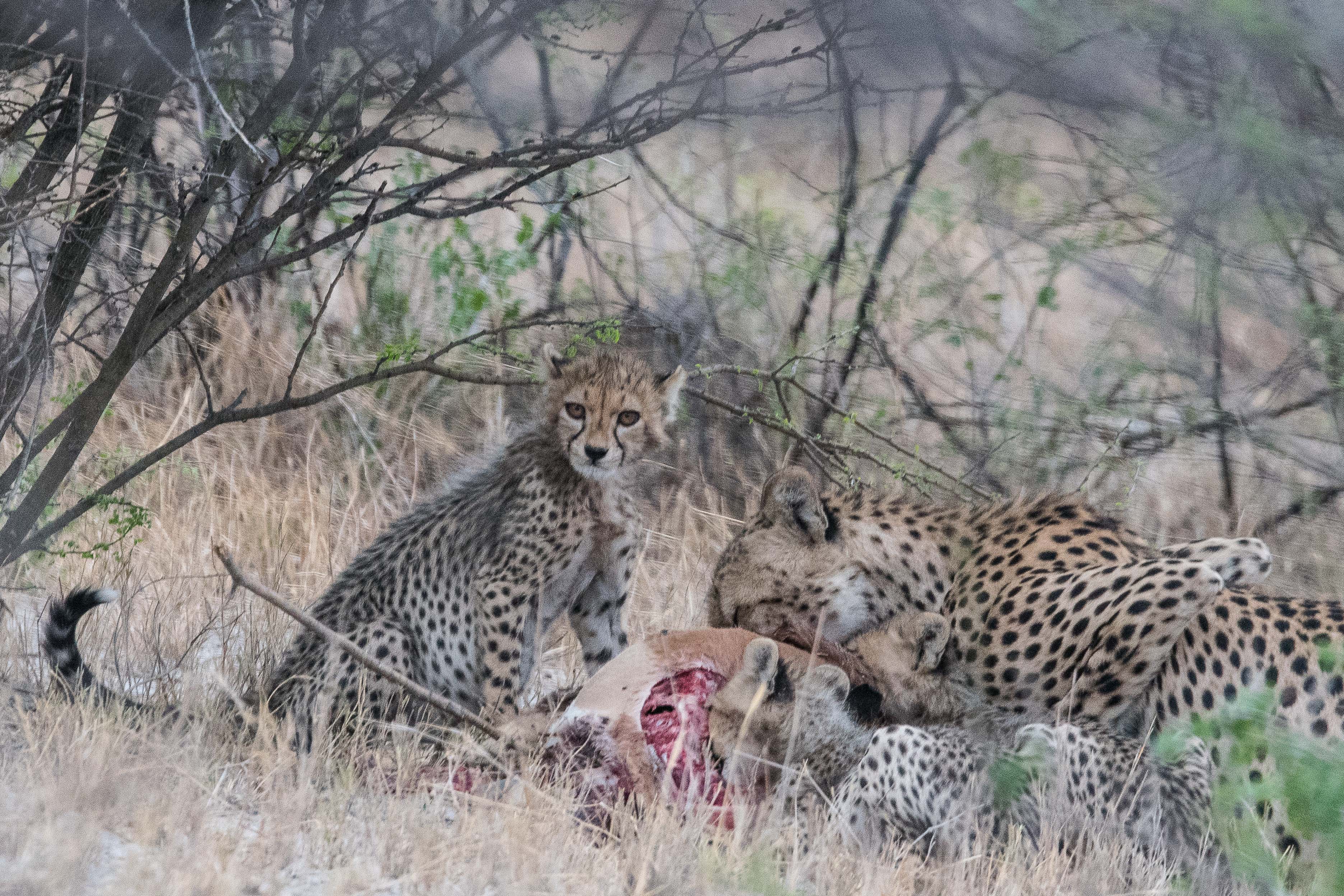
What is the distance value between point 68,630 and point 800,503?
176 cm

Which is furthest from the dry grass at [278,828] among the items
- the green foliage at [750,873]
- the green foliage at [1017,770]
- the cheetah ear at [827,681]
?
the cheetah ear at [827,681]

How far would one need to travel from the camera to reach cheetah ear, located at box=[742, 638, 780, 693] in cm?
299

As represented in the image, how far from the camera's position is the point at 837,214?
5809mm

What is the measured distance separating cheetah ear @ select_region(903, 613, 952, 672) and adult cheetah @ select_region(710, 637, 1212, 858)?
0.17 m

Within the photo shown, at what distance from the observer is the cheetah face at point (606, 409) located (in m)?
4.00

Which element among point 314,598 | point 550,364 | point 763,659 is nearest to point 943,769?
point 763,659

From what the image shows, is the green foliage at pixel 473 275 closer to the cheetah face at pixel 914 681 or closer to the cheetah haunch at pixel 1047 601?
the cheetah haunch at pixel 1047 601

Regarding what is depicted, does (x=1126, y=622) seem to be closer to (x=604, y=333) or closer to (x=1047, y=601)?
(x=1047, y=601)

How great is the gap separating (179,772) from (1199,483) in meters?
4.25

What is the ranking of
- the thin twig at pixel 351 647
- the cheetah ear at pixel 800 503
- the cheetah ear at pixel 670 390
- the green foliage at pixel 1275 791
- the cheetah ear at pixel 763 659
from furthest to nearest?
the cheetah ear at pixel 670 390 < the cheetah ear at pixel 800 503 < the cheetah ear at pixel 763 659 < the thin twig at pixel 351 647 < the green foliage at pixel 1275 791

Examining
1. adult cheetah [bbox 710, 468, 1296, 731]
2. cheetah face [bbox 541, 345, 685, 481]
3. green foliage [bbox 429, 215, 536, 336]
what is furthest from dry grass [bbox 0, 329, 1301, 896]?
green foliage [bbox 429, 215, 536, 336]

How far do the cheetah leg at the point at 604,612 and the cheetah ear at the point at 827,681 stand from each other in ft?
3.82

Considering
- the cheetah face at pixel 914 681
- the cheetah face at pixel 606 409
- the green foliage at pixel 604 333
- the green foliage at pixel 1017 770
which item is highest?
the green foliage at pixel 604 333

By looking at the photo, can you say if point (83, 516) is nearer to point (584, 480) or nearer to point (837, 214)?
point (584, 480)
